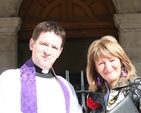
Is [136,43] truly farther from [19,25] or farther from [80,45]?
[80,45]

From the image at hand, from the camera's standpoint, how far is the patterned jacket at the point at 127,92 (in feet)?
6.96

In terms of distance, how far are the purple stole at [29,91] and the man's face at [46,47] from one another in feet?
0.38

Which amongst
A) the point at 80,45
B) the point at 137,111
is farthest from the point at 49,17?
the point at 137,111

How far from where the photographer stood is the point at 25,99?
2.37m

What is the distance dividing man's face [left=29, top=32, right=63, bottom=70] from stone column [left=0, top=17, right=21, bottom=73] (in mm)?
3420

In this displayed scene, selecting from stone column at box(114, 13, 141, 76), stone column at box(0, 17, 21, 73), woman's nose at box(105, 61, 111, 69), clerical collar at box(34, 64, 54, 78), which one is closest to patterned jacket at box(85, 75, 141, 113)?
woman's nose at box(105, 61, 111, 69)

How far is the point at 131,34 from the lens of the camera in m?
5.77

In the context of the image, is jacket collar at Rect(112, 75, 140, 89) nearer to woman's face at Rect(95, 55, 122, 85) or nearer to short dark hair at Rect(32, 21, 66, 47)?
woman's face at Rect(95, 55, 122, 85)

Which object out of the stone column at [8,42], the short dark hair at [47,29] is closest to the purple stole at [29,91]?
the short dark hair at [47,29]

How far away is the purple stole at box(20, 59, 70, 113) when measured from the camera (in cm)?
235

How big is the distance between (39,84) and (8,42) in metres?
3.45

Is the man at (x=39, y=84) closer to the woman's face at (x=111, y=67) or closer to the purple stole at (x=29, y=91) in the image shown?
the purple stole at (x=29, y=91)

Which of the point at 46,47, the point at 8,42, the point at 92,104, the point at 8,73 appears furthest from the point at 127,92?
the point at 8,42

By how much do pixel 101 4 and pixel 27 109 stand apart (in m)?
4.24
